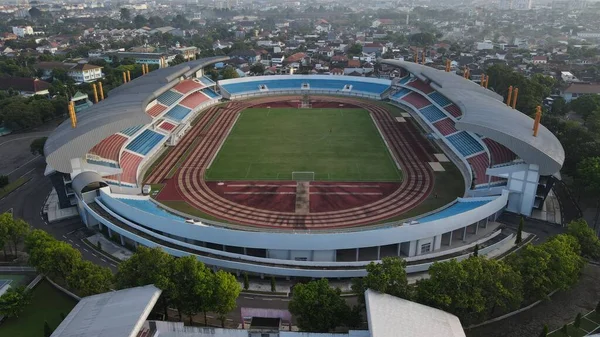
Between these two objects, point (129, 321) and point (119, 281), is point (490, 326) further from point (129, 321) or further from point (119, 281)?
point (119, 281)

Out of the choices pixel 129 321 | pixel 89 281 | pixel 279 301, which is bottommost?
pixel 279 301

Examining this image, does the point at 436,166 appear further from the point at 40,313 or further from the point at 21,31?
the point at 21,31

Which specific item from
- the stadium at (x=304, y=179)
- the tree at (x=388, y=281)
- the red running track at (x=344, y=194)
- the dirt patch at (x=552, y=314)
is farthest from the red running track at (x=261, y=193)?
the dirt patch at (x=552, y=314)

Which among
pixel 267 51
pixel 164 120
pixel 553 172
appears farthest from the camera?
pixel 267 51

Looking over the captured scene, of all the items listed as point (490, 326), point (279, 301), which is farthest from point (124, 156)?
point (490, 326)

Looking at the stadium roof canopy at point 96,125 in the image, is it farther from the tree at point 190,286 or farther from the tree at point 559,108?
the tree at point 559,108

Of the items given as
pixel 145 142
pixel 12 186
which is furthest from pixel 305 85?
pixel 12 186

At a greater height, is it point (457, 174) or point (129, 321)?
point (129, 321)
